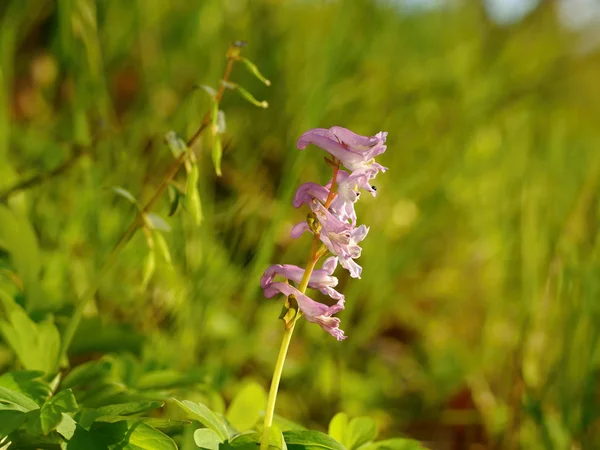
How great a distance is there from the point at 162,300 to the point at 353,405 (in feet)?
2.09

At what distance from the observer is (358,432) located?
0.94 meters

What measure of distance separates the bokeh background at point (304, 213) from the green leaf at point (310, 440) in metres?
0.28

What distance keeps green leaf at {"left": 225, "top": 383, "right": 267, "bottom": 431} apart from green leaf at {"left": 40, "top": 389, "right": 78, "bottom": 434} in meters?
0.34

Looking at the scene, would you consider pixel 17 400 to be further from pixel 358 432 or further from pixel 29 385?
pixel 358 432

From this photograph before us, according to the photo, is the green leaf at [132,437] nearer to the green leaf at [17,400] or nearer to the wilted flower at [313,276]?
the green leaf at [17,400]

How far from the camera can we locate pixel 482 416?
1.81m

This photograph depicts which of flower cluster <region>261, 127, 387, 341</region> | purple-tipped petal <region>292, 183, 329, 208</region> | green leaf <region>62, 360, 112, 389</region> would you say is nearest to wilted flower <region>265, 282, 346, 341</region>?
flower cluster <region>261, 127, 387, 341</region>

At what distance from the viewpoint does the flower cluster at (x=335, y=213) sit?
0.82 meters

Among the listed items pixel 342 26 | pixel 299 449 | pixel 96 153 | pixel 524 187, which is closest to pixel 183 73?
pixel 96 153

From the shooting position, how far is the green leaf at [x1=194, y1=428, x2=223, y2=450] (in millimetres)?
771

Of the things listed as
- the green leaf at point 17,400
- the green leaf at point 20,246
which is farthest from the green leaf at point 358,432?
the green leaf at point 20,246

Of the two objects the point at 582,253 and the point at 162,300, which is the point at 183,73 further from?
the point at 582,253

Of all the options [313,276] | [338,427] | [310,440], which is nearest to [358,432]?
[338,427]

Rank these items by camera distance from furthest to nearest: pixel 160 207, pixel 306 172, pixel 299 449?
pixel 306 172
pixel 160 207
pixel 299 449
